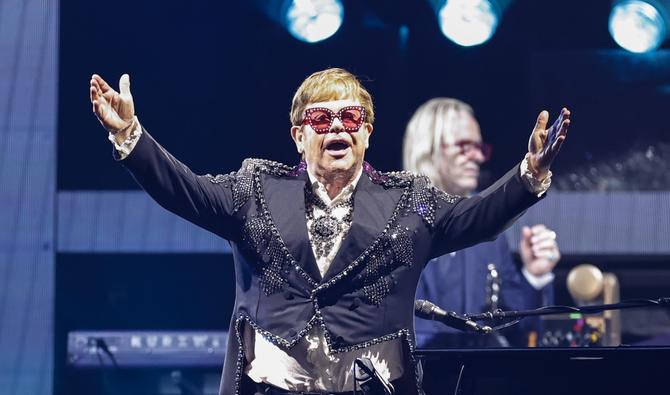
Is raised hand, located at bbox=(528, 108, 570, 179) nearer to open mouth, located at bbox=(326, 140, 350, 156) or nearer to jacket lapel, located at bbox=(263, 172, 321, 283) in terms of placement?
open mouth, located at bbox=(326, 140, 350, 156)

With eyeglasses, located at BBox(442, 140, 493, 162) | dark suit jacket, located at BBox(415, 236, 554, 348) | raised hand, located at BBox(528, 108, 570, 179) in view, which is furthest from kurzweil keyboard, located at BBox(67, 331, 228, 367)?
raised hand, located at BBox(528, 108, 570, 179)

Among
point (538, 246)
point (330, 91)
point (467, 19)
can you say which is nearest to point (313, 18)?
point (467, 19)

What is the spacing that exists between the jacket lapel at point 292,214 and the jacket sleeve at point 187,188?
78 millimetres

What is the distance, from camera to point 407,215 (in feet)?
10.7

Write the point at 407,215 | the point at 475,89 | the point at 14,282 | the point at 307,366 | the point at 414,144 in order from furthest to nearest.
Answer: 1. the point at 475,89
2. the point at 414,144
3. the point at 14,282
4. the point at 407,215
5. the point at 307,366

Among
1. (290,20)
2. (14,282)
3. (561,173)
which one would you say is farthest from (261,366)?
(561,173)

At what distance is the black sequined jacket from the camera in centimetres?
310

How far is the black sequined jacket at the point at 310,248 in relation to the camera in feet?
10.2

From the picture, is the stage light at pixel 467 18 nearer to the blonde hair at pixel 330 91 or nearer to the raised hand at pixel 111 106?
the blonde hair at pixel 330 91

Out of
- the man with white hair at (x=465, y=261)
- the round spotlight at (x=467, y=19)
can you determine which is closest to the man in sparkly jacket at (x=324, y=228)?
the man with white hair at (x=465, y=261)

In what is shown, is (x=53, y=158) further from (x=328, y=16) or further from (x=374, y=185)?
(x=374, y=185)

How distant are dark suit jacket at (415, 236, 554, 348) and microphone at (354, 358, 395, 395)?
2.85 metres

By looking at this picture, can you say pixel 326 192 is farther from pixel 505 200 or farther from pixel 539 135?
pixel 539 135

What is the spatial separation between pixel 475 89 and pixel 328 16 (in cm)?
104
